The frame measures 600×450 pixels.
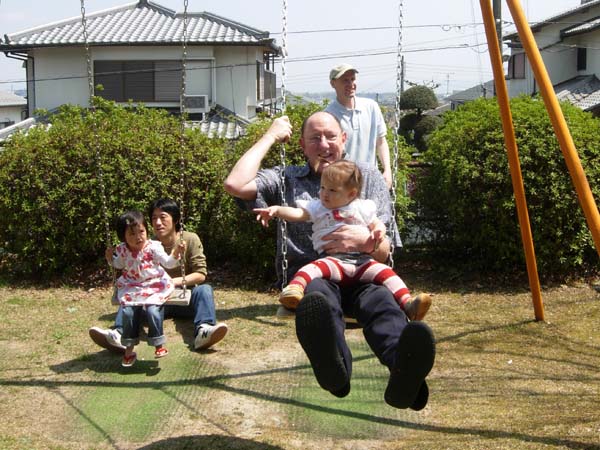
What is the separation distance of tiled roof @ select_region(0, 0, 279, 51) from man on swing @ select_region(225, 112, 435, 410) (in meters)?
17.5

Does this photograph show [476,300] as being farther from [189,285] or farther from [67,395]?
[67,395]

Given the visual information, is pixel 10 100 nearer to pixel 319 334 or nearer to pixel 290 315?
pixel 290 315

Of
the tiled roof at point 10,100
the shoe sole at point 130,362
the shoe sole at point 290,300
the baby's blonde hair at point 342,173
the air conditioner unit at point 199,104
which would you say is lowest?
the shoe sole at point 130,362

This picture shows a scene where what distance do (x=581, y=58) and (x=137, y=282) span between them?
86.9 feet

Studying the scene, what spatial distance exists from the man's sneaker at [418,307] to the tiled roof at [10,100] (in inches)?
1843

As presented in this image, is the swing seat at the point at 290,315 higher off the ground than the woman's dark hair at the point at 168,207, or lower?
lower

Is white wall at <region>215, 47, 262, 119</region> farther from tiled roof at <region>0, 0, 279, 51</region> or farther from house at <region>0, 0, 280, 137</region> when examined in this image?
tiled roof at <region>0, 0, 279, 51</region>

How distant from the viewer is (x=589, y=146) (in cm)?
789

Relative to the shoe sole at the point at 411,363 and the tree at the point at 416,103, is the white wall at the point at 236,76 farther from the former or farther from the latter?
the shoe sole at the point at 411,363

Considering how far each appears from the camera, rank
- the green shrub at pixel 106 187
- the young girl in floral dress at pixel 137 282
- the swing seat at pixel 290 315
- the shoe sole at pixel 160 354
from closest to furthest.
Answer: the swing seat at pixel 290 315 → the young girl in floral dress at pixel 137 282 → the shoe sole at pixel 160 354 → the green shrub at pixel 106 187

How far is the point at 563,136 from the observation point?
148 inches

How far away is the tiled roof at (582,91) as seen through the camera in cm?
2554

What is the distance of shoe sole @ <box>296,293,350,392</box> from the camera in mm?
3256

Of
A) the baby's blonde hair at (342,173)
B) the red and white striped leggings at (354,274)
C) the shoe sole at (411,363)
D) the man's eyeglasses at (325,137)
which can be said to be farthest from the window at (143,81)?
the shoe sole at (411,363)
